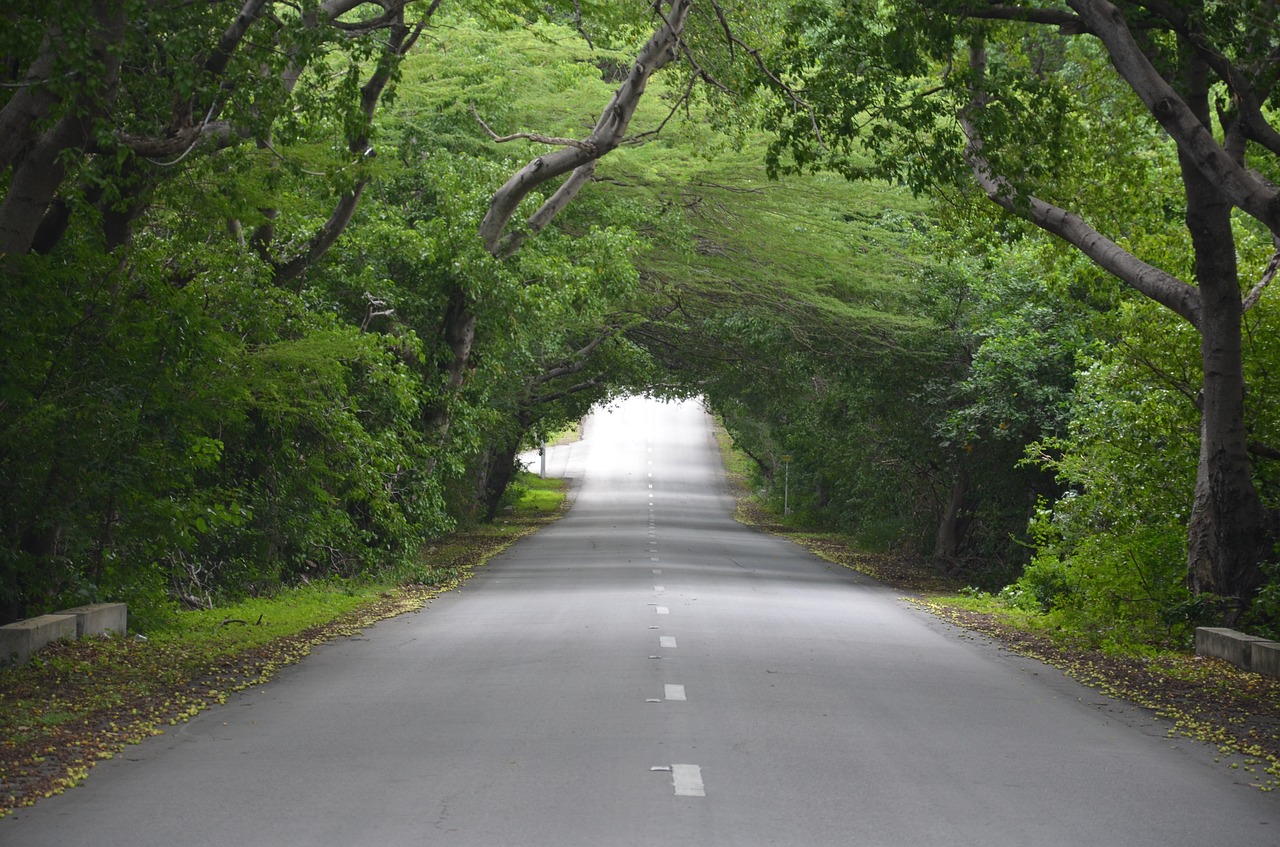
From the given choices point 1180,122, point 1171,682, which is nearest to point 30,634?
point 1171,682

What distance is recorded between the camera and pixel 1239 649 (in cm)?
1397

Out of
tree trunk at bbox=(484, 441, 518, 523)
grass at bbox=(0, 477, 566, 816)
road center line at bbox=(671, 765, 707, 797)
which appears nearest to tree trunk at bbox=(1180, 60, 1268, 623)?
road center line at bbox=(671, 765, 707, 797)

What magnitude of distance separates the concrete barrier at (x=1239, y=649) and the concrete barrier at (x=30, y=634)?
1028 centimetres

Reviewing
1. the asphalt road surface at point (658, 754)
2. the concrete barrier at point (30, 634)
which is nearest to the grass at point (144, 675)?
the concrete barrier at point (30, 634)

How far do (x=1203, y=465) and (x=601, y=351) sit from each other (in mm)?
24563

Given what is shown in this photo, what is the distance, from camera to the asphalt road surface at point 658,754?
23.8 ft

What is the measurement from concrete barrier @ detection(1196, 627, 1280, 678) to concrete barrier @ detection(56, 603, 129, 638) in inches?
405

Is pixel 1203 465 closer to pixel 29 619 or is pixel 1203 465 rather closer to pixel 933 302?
pixel 29 619

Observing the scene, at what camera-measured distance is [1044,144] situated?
15.1 metres

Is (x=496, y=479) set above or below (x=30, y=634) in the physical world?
above

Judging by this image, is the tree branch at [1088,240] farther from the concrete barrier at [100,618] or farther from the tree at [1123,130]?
the concrete barrier at [100,618]

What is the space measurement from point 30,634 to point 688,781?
6543 millimetres

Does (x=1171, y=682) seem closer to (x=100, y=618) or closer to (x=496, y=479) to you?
(x=100, y=618)

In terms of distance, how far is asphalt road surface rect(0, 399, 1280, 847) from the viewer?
23.8ft
